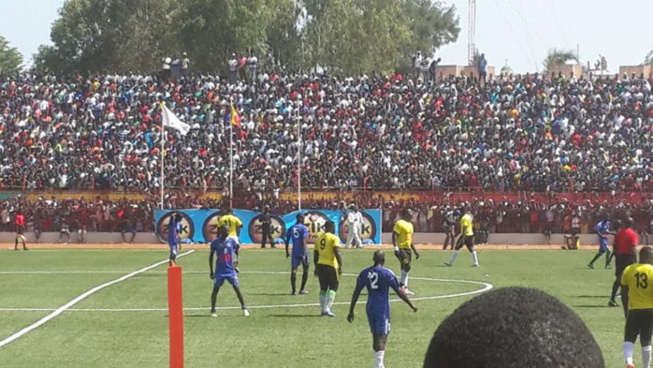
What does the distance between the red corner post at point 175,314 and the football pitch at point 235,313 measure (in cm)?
1019

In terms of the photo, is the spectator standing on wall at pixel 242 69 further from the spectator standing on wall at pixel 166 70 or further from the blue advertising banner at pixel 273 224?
the blue advertising banner at pixel 273 224

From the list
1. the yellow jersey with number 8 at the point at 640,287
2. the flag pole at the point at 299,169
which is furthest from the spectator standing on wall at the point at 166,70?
the yellow jersey with number 8 at the point at 640,287

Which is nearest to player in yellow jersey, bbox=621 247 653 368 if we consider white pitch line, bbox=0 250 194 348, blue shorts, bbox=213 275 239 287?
blue shorts, bbox=213 275 239 287

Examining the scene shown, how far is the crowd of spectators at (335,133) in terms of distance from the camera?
55.4 m

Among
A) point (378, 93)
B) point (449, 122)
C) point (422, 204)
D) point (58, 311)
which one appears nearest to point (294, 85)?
point (378, 93)

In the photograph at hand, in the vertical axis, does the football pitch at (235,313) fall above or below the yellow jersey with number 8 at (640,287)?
below

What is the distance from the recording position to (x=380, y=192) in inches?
2141

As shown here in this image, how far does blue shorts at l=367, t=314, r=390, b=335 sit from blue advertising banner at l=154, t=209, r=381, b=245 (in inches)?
1301

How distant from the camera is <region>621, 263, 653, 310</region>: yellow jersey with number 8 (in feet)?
51.8

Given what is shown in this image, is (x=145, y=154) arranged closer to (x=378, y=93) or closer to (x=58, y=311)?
(x=378, y=93)

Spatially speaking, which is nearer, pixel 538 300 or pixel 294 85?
pixel 538 300

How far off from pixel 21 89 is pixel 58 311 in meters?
43.6

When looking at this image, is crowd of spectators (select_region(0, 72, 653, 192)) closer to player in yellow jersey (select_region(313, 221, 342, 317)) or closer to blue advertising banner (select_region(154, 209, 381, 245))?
blue advertising banner (select_region(154, 209, 381, 245))

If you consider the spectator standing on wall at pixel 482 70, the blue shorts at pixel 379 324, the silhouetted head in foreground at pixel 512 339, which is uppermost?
the spectator standing on wall at pixel 482 70
